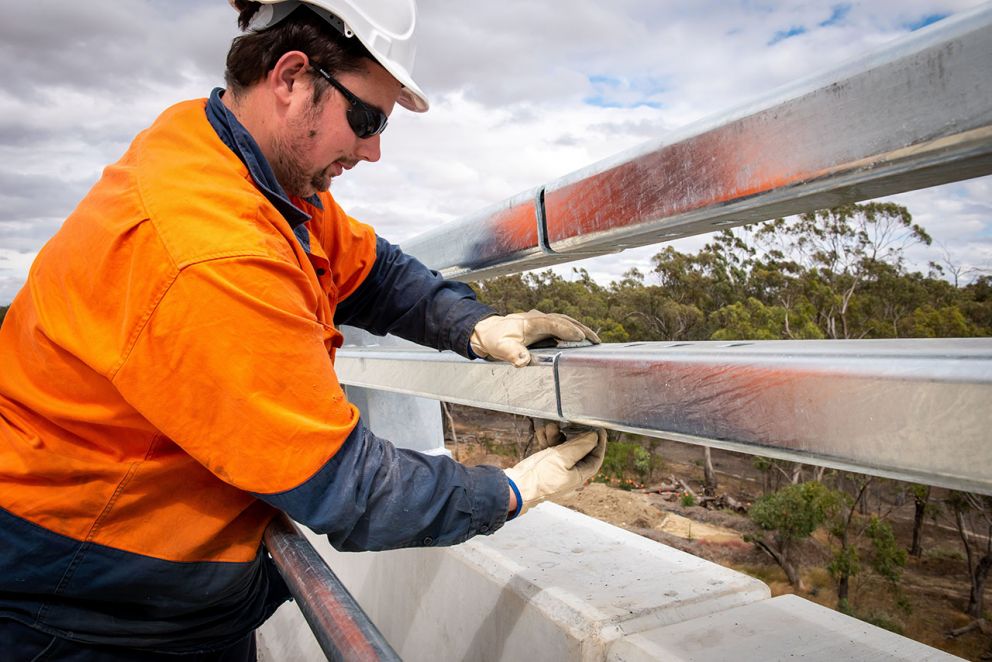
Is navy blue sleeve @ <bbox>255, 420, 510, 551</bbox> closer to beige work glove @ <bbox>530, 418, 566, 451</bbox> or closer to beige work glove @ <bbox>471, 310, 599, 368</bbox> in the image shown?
beige work glove @ <bbox>530, 418, 566, 451</bbox>

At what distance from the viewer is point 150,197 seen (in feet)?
4.37

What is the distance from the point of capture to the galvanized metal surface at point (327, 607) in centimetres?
94

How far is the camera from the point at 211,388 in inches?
49.9

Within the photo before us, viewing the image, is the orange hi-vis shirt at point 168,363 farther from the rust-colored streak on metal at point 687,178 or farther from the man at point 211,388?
the rust-colored streak on metal at point 687,178

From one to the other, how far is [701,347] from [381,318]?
1.34m

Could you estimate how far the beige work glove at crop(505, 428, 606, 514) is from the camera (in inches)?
67.4

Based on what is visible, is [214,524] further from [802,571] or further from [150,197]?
[802,571]

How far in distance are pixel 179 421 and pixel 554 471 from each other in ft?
2.87

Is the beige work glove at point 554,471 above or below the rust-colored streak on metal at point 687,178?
below

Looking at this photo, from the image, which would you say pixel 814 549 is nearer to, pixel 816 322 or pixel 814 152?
pixel 816 322

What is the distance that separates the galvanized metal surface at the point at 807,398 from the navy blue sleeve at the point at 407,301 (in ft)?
2.13

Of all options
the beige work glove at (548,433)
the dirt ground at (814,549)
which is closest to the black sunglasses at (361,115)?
the beige work glove at (548,433)

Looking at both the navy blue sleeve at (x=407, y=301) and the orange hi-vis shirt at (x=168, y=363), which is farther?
the navy blue sleeve at (x=407, y=301)

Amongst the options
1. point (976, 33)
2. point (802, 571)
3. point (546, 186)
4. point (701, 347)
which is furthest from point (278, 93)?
point (802, 571)
